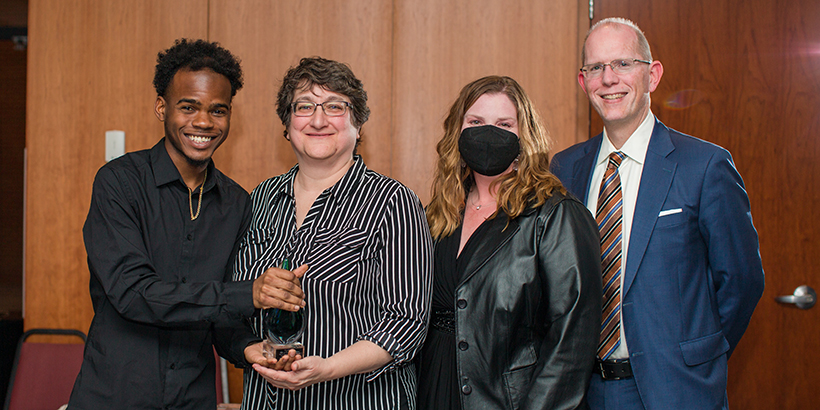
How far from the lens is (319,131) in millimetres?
1629

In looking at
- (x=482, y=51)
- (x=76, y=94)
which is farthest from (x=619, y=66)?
(x=76, y=94)

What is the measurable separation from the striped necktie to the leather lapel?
0.37 meters

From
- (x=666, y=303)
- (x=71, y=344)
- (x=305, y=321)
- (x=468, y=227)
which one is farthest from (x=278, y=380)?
(x=71, y=344)

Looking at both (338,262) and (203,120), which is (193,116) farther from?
(338,262)

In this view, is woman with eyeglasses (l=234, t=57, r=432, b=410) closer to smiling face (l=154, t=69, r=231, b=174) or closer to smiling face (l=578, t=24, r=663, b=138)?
smiling face (l=154, t=69, r=231, b=174)

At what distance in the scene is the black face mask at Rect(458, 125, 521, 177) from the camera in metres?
1.57

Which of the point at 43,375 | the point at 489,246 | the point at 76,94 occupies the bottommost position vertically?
the point at 43,375

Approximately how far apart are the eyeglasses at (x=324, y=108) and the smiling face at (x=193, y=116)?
0.24 meters

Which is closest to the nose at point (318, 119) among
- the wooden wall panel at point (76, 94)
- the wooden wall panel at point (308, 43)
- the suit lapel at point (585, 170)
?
the suit lapel at point (585, 170)

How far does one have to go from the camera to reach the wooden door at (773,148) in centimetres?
225

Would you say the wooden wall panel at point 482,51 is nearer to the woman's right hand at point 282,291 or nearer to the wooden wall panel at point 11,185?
the woman's right hand at point 282,291

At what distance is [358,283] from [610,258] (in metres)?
0.78

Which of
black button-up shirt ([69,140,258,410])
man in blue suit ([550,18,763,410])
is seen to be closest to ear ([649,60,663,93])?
man in blue suit ([550,18,763,410])

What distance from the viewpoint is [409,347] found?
145 cm
